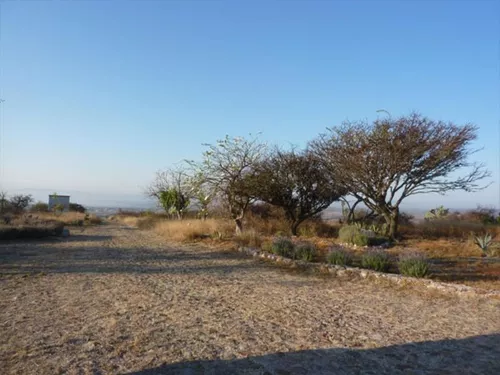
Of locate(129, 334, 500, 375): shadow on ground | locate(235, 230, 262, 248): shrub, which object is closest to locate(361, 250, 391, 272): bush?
locate(129, 334, 500, 375): shadow on ground

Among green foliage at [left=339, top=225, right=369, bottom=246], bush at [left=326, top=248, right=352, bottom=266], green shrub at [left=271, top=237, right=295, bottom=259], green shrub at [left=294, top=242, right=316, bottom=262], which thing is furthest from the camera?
green foliage at [left=339, top=225, right=369, bottom=246]

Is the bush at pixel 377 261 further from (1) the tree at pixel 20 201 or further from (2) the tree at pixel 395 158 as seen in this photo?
(1) the tree at pixel 20 201

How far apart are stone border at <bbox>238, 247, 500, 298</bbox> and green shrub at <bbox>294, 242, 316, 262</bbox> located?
1.03 feet

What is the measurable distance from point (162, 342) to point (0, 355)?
1670 millimetres

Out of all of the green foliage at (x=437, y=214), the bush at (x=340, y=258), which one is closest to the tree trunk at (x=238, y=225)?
the bush at (x=340, y=258)

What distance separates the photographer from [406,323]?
19.4 feet

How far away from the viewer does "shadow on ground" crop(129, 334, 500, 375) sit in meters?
4.14

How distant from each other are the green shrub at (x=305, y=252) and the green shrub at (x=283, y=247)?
0.34 meters

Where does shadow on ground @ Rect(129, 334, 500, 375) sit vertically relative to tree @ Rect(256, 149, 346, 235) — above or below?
below

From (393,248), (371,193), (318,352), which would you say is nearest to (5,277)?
(318,352)

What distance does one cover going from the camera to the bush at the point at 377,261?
32.2 feet

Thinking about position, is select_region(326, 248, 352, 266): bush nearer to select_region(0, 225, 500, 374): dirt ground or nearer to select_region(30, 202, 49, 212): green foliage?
select_region(0, 225, 500, 374): dirt ground

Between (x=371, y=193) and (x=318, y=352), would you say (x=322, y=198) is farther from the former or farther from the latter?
(x=318, y=352)

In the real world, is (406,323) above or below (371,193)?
below
